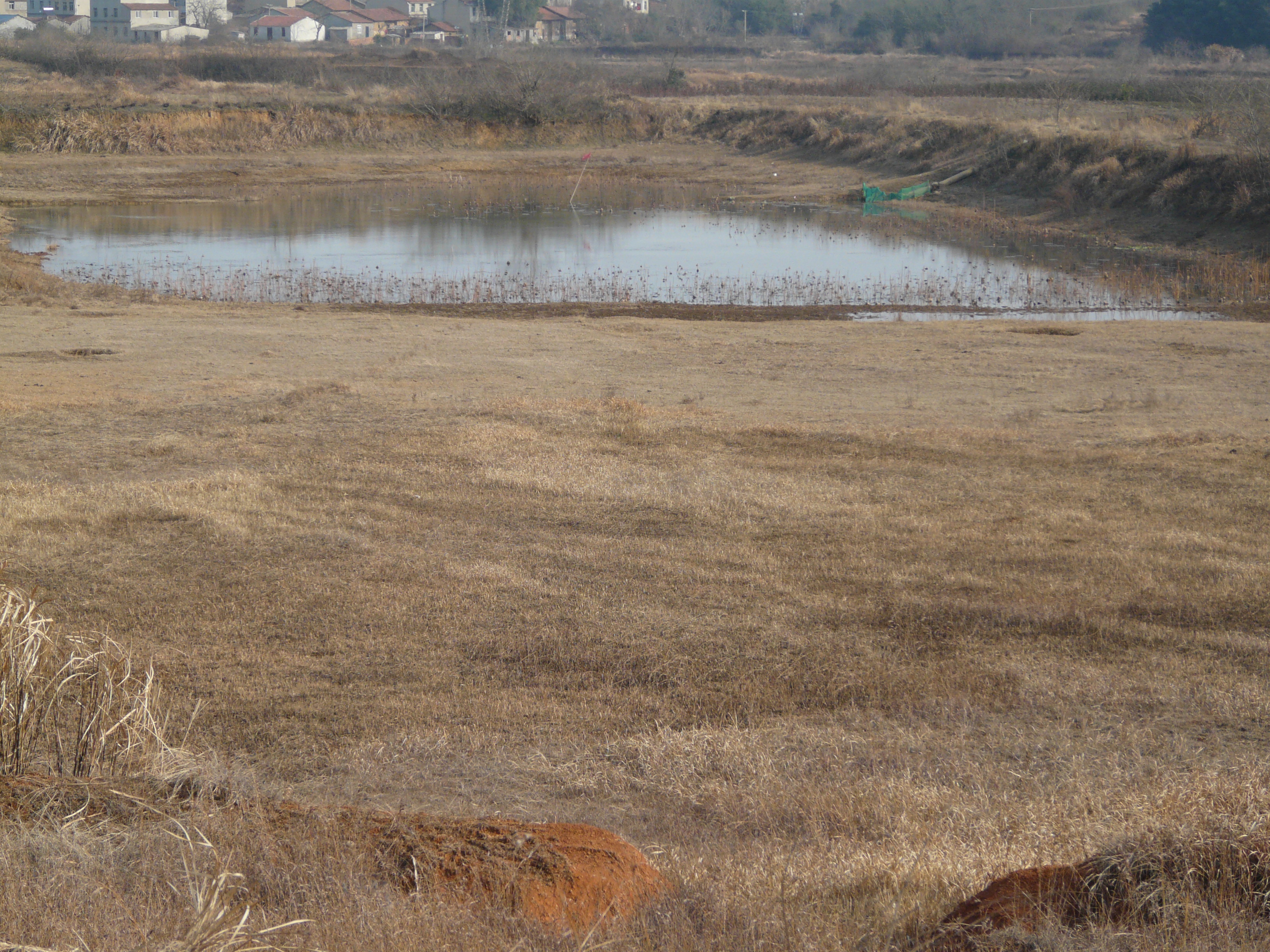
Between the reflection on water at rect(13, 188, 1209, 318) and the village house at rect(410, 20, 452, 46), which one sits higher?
the village house at rect(410, 20, 452, 46)

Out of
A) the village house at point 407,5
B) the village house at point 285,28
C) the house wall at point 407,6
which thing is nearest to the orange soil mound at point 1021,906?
the village house at point 285,28

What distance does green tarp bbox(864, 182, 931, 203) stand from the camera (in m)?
40.1

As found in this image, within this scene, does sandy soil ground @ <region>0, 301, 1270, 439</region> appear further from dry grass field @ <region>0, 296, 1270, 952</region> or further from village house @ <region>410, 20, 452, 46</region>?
village house @ <region>410, 20, 452, 46</region>

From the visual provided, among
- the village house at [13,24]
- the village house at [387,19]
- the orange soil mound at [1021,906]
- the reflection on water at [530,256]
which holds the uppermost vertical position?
the village house at [387,19]

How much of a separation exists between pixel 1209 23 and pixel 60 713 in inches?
3961

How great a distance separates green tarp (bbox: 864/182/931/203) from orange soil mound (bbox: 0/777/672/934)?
38327 millimetres

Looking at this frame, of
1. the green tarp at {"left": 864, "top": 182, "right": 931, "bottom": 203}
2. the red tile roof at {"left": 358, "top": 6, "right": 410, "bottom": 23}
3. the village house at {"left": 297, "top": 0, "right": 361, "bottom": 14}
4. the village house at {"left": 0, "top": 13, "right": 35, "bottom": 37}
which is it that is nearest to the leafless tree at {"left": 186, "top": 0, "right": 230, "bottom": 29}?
the village house at {"left": 297, "top": 0, "right": 361, "bottom": 14}

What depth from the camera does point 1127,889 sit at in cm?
375

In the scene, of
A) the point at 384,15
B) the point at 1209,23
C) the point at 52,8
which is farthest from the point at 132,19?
the point at 1209,23

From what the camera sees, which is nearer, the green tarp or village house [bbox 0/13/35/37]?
the green tarp

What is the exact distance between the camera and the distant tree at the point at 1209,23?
8362cm

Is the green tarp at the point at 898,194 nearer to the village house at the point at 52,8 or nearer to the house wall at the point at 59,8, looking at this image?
the village house at the point at 52,8

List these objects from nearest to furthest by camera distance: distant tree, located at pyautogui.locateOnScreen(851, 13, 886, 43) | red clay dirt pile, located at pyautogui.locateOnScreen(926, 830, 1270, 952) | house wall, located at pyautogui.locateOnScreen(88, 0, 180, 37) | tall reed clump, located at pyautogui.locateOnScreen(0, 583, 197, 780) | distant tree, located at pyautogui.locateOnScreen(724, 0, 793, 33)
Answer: red clay dirt pile, located at pyautogui.locateOnScreen(926, 830, 1270, 952) → tall reed clump, located at pyautogui.locateOnScreen(0, 583, 197, 780) → house wall, located at pyautogui.locateOnScreen(88, 0, 180, 37) → distant tree, located at pyautogui.locateOnScreen(851, 13, 886, 43) → distant tree, located at pyautogui.locateOnScreen(724, 0, 793, 33)

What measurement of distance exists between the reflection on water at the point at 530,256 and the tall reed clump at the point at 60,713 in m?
18.1
